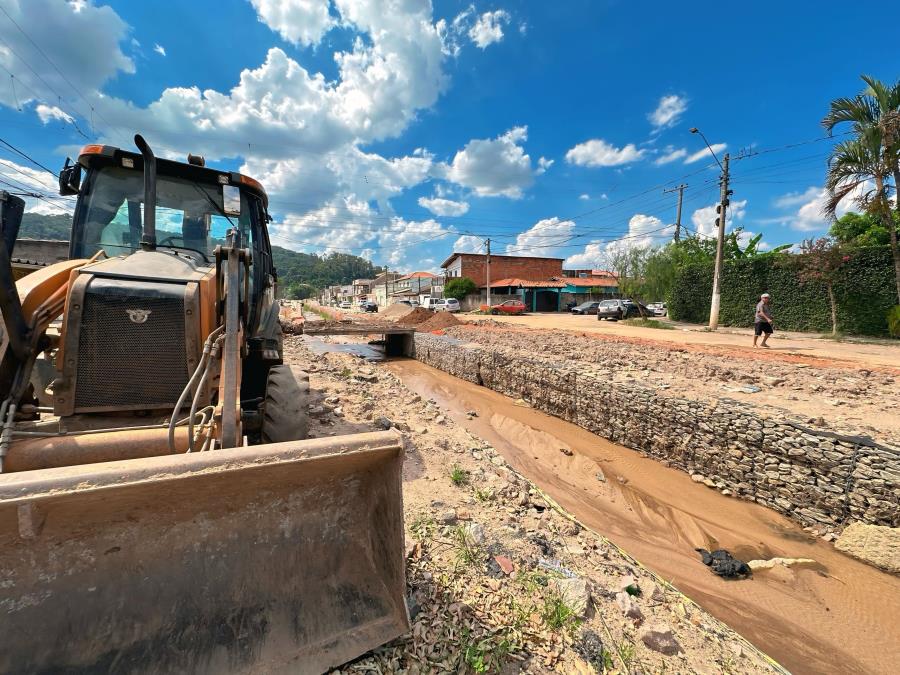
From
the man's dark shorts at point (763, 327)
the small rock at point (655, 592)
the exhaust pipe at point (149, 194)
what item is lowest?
the small rock at point (655, 592)

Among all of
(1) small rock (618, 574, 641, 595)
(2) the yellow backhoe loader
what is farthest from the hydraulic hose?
(1) small rock (618, 574, 641, 595)

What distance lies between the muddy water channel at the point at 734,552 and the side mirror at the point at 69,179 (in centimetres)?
615

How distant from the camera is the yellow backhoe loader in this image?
5.02 feet

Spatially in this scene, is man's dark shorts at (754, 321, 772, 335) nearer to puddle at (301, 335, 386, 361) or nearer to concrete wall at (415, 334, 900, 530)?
concrete wall at (415, 334, 900, 530)

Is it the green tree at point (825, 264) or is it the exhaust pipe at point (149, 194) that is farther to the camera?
the green tree at point (825, 264)

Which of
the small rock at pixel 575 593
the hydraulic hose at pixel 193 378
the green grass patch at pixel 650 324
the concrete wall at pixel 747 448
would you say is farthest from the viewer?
the green grass patch at pixel 650 324

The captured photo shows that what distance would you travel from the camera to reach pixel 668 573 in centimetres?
398

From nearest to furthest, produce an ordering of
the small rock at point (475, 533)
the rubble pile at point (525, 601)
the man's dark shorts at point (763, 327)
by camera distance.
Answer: the rubble pile at point (525, 601)
the small rock at point (475, 533)
the man's dark shorts at point (763, 327)

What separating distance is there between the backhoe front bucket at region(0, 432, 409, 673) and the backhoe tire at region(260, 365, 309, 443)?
1.44 meters

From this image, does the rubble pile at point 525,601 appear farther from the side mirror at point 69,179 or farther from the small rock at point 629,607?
the side mirror at point 69,179

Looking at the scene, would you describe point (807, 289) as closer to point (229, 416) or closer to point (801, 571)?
point (801, 571)

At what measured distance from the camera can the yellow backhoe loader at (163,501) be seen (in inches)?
60.2

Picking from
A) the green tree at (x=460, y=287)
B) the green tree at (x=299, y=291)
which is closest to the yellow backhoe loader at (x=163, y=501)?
the green tree at (x=460, y=287)

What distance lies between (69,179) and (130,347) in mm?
1994
